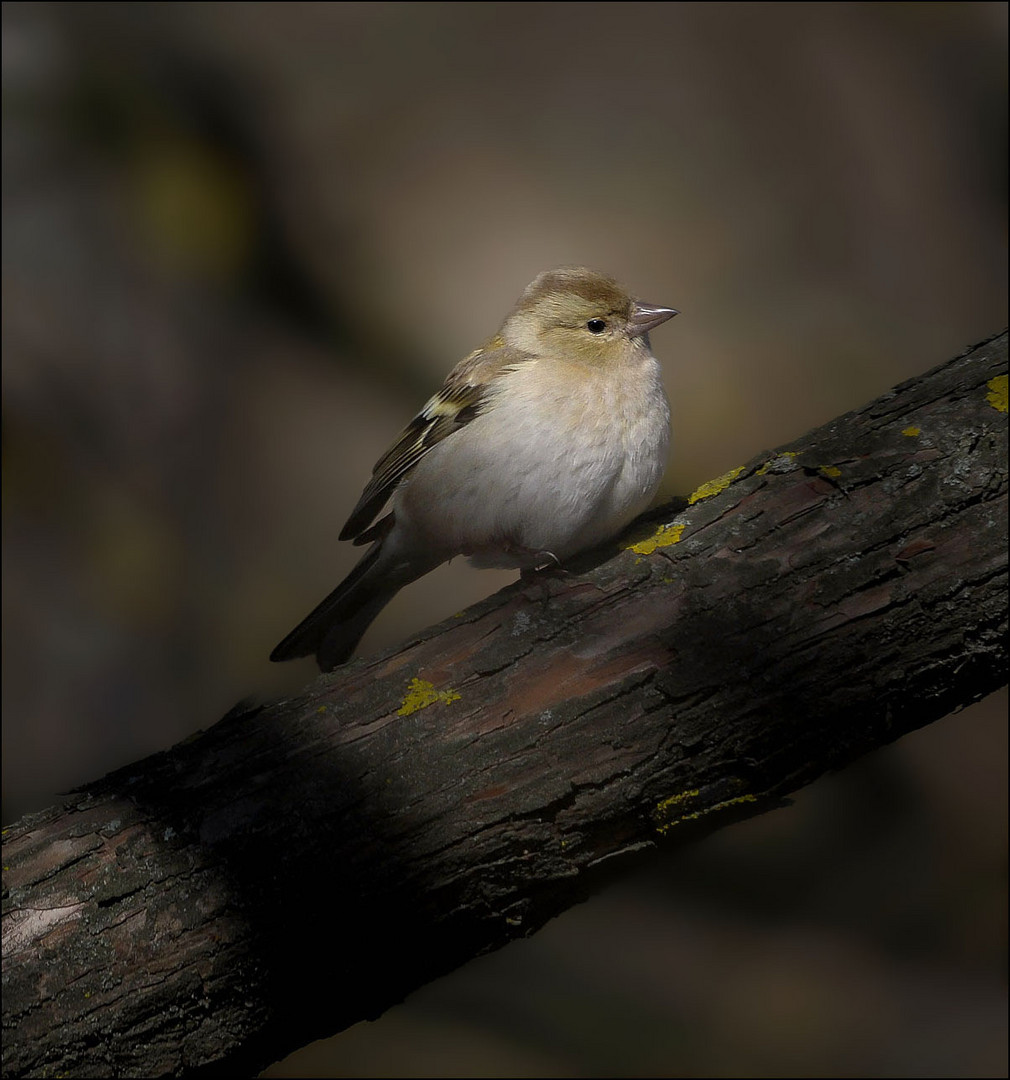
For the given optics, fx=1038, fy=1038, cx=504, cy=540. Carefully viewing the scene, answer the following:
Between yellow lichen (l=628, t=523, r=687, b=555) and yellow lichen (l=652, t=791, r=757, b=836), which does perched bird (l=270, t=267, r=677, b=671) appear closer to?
yellow lichen (l=628, t=523, r=687, b=555)

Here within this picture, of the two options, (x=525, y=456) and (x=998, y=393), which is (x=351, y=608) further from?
(x=998, y=393)

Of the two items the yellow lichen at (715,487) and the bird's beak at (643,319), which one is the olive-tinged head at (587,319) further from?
the yellow lichen at (715,487)

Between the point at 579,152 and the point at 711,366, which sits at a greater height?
the point at 579,152

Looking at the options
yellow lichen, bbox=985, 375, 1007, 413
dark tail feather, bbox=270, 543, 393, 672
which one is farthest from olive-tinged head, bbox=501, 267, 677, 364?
yellow lichen, bbox=985, 375, 1007, 413

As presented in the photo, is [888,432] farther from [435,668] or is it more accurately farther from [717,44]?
[717,44]

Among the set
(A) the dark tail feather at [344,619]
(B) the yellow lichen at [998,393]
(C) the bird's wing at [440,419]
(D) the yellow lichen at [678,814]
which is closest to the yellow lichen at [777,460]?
(B) the yellow lichen at [998,393]

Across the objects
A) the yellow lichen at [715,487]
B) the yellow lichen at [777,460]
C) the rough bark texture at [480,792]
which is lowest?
the rough bark texture at [480,792]

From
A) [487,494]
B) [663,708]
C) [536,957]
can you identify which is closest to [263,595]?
[536,957]
